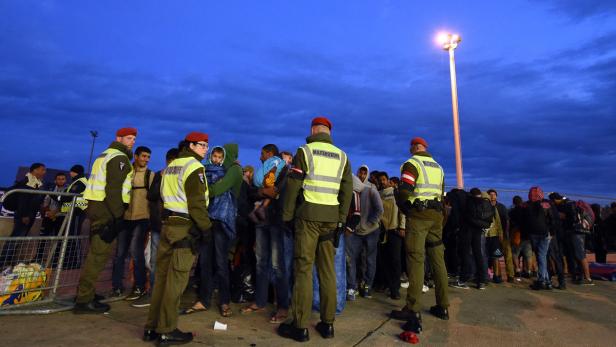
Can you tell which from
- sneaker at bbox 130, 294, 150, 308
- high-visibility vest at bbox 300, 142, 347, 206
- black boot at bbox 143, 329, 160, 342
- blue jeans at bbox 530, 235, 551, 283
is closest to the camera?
black boot at bbox 143, 329, 160, 342

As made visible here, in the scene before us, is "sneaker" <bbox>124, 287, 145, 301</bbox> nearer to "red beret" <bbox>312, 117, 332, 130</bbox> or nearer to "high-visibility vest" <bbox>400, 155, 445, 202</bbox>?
"red beret" <bbox>312, 117, 332, 130</bbox>

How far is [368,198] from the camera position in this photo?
5.79m

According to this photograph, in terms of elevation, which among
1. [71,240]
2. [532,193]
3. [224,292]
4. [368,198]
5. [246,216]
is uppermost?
[532,193]

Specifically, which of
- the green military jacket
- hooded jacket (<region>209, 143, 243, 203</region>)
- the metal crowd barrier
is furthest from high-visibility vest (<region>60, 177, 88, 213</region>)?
the green military jacket

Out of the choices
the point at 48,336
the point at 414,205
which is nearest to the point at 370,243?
the point at 414,205

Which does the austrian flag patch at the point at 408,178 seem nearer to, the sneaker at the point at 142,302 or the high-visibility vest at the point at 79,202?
the sneaker at the point at 142,302

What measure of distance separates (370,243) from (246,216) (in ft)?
6.55

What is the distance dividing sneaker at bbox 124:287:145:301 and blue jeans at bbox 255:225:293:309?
1.73m

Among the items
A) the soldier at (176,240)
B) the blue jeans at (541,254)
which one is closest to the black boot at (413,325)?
the soldier at (176,240)

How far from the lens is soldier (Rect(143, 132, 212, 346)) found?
11.6ft

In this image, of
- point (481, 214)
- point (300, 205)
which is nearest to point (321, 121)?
point (300, 205)

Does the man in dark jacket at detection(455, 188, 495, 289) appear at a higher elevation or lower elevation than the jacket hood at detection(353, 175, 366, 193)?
lower

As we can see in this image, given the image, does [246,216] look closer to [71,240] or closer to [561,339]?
[71,240]

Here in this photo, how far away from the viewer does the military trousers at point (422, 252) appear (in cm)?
452
